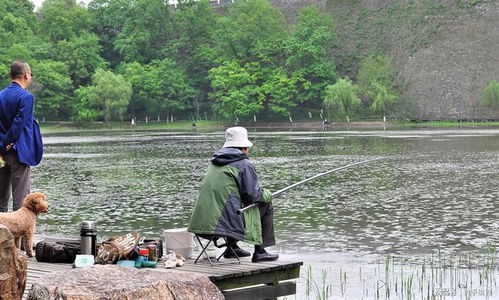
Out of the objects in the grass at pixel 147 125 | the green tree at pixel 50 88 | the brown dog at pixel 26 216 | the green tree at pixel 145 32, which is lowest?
the grass at pixel 147 125

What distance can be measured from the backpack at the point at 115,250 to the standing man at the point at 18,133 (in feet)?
6.94

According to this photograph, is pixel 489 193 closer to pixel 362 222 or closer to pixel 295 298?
pixel 362 222

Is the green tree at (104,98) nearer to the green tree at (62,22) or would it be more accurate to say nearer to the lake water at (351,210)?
the green tree at (62,22)

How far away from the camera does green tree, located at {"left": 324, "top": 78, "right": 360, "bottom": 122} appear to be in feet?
298

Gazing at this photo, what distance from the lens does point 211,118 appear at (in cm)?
10644

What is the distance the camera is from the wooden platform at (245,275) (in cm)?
872

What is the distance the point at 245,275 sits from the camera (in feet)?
29.3

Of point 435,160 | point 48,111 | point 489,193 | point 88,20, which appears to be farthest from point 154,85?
point 489,193

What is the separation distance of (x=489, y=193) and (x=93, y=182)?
473 inches

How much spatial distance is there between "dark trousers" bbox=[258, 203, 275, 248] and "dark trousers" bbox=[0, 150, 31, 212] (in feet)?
10.3

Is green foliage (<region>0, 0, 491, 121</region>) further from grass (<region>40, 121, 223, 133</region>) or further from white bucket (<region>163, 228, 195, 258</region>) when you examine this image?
white bucket (<region>163, 228, 195, 258</region>)

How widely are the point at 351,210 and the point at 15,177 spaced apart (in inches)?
406

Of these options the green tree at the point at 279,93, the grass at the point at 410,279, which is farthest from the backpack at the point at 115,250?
the green tree at the point at 279,93

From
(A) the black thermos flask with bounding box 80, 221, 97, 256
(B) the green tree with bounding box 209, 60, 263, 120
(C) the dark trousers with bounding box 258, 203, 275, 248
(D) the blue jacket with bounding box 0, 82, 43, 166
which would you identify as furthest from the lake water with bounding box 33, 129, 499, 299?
(B) the green tree with bounding box 209, 60, 263, 120
